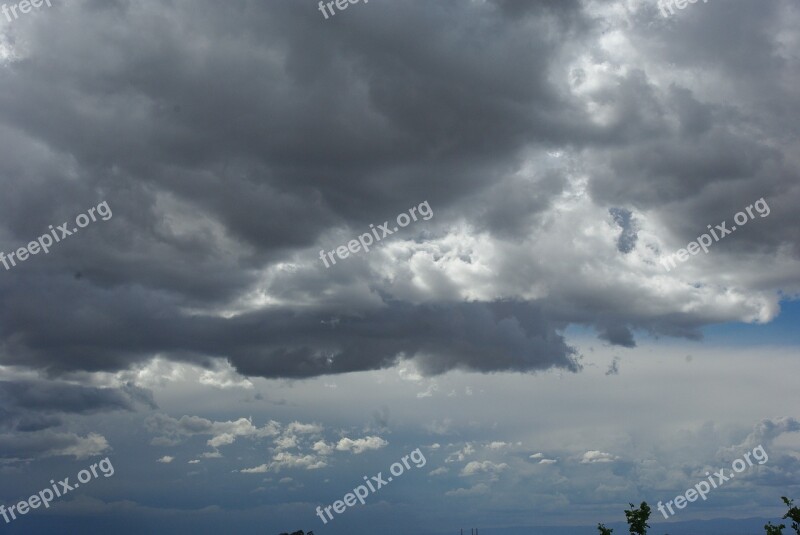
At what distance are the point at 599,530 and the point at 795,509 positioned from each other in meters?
28.2

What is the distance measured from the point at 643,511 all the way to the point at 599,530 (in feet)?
24.8

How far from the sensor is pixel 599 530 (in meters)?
118

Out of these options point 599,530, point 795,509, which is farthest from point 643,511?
point 795,509

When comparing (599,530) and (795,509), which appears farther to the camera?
(599,530)

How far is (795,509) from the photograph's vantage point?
103 meters

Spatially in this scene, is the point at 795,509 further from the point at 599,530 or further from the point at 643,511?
the point at 599,530

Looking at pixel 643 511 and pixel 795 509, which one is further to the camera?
pixel 643 511

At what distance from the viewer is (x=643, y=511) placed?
115062 millimetres

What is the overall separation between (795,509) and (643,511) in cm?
2107
